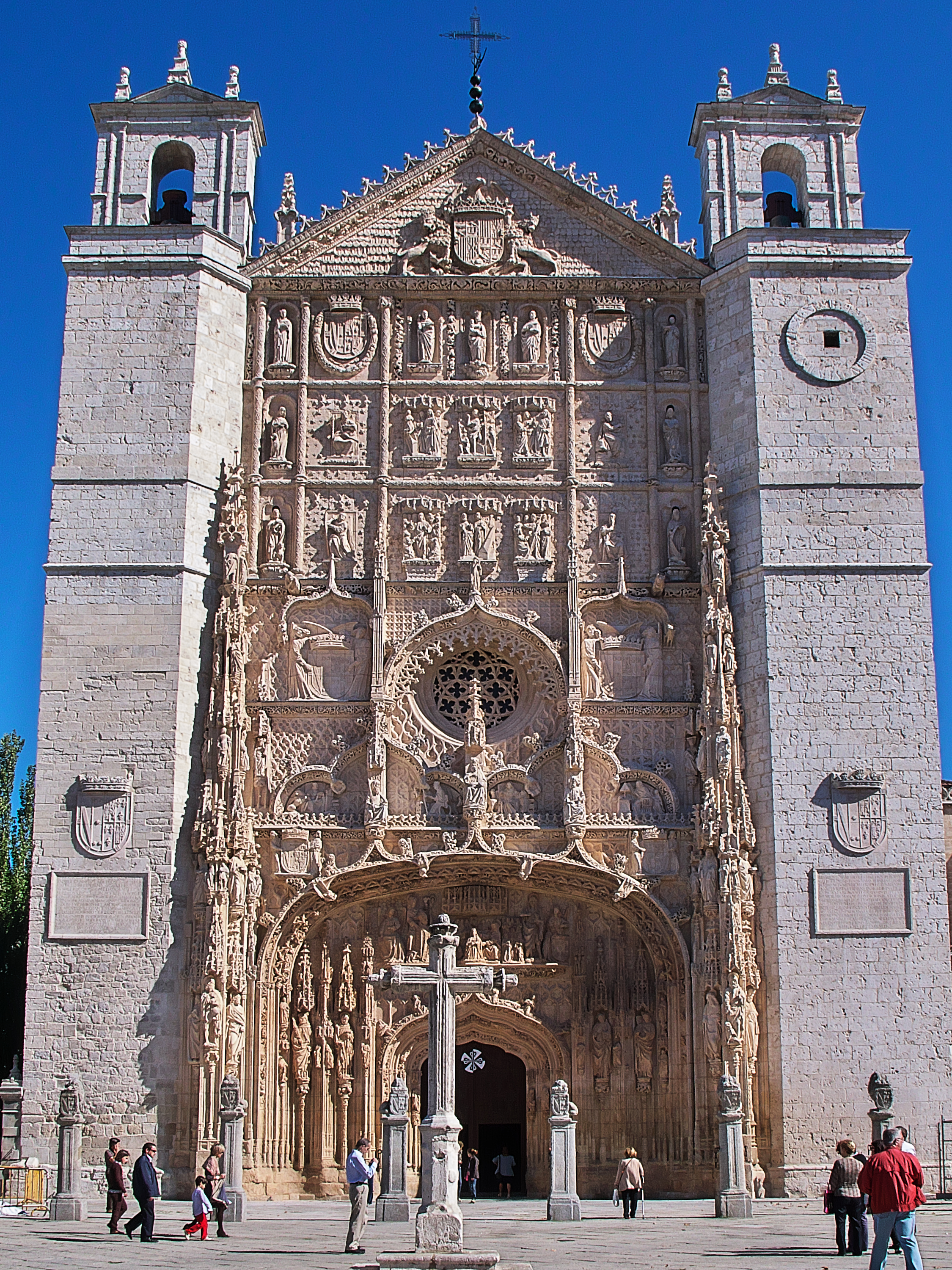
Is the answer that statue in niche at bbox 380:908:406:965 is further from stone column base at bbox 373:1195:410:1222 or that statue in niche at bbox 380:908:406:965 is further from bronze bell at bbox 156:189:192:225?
bronze bell at bbox 156:189:192:225

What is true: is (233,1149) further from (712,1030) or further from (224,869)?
(712,1030)

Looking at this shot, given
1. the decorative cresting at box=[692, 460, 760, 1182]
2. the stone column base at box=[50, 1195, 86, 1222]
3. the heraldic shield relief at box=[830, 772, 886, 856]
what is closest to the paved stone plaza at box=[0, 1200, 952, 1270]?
the stone column base at box=[50, 1195, 86, 1222]

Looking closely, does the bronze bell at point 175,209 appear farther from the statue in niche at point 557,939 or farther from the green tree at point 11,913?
the statue in niche at point 557,939

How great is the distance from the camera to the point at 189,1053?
18719 mm

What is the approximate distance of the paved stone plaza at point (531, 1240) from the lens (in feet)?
38.8

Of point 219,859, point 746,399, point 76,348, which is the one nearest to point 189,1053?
point 219,859

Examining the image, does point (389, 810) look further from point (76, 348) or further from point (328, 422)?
point (76, 348)

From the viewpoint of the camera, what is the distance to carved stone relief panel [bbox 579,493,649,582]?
21219mm

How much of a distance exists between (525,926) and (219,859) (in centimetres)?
400

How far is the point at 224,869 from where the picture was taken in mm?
19141

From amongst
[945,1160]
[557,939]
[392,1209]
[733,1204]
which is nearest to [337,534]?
[557,939]

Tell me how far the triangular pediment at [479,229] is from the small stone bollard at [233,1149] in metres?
11.4

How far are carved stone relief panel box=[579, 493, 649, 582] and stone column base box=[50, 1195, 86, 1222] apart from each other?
9.81 metres

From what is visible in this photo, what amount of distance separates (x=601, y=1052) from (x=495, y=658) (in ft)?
17.1
